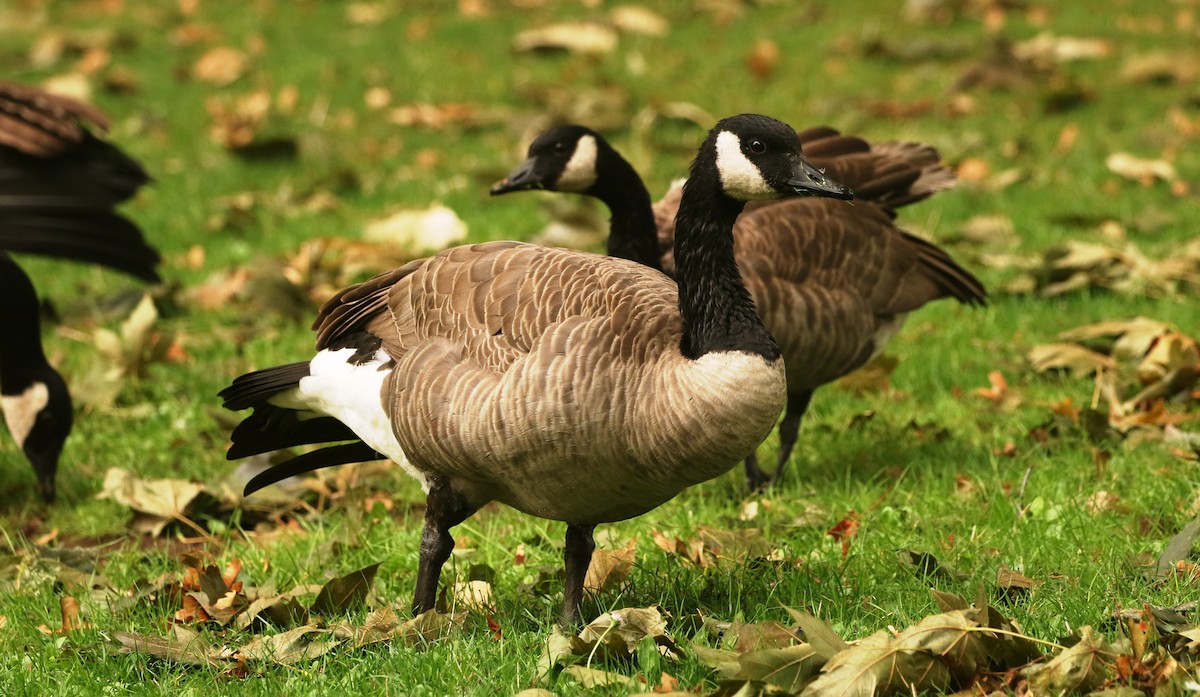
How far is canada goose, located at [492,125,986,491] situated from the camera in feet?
17.6

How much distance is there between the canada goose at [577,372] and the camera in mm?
3633

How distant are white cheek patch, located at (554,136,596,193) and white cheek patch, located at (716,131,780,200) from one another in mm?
1642

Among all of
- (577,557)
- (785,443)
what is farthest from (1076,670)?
(785,443)

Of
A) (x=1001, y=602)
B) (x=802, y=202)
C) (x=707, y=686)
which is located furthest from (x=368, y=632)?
(x=802, y=202)

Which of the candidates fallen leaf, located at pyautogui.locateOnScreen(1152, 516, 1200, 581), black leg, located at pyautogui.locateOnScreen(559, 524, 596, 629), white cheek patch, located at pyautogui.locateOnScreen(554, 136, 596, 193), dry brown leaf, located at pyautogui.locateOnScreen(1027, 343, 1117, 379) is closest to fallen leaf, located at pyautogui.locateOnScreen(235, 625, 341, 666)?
black leg, located at pyautogui.locateOnScreen(559, 524, 596, 629)

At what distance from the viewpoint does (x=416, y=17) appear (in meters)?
12.9

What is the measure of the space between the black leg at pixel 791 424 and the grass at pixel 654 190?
124 mm

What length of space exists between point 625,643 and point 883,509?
5.35ft

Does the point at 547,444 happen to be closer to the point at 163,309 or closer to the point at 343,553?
the point at 343,553

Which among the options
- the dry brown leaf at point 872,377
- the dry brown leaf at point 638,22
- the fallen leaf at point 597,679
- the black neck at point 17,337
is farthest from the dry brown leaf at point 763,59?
the fallen leaf at point 597,679

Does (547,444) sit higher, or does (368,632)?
(547,444)

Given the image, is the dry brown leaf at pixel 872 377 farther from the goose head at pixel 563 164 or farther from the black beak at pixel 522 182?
the black beak at pixel 522 182

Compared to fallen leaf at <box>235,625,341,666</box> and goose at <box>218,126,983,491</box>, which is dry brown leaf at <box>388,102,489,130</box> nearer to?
goose at <box>218,126,983,491</box>

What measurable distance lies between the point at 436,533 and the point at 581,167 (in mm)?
1903
